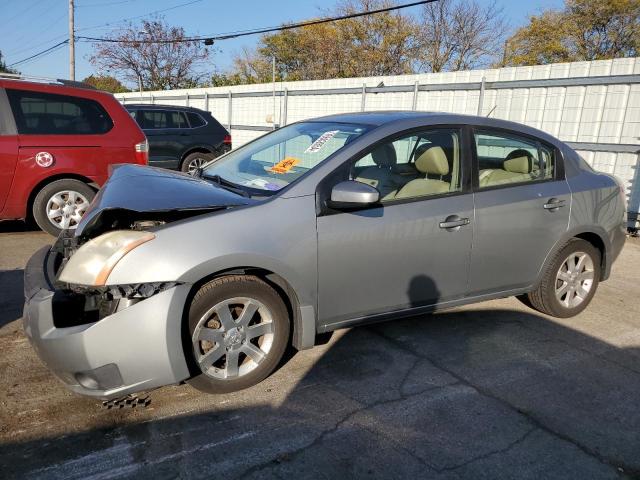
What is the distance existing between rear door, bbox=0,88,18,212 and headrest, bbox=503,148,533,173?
5124 mm

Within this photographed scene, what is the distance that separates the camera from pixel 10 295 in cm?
450

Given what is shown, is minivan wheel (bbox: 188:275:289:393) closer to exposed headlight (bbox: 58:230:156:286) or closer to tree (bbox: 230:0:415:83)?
exposed headlight (bbox: 58:230:156:286)

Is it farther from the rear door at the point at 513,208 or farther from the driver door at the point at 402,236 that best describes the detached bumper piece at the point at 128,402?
the rear door at the point at 513,208

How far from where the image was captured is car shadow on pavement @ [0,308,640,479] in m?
2.47

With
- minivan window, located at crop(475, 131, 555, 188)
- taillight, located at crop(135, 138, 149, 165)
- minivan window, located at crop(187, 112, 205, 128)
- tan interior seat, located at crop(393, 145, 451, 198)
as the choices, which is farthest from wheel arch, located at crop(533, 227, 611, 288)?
minivan window, located at crop(187, 112, 205, 128)

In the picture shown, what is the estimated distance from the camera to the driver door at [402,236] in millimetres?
3225

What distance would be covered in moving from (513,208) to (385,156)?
1.05m

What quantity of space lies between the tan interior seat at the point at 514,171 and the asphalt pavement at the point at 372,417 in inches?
47.2

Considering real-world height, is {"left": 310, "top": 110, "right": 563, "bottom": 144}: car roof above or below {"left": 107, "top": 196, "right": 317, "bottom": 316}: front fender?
above

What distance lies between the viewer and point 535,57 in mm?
31594

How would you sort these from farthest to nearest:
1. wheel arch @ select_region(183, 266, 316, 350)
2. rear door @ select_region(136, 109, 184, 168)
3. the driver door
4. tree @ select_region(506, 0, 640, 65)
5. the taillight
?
tree @ select_region(506, 0, 640, 65)
rear door @ select_region(136, 109, 184, 168)
the taillight
the driver door
wheel arch @ select_region(183, 266, 316, 350)

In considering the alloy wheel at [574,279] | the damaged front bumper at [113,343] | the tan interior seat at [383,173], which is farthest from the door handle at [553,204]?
the damaged front bumper at [113,343]

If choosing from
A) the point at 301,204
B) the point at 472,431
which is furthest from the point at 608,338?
the point at 301,204

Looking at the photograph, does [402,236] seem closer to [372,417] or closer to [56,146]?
[372,417]
